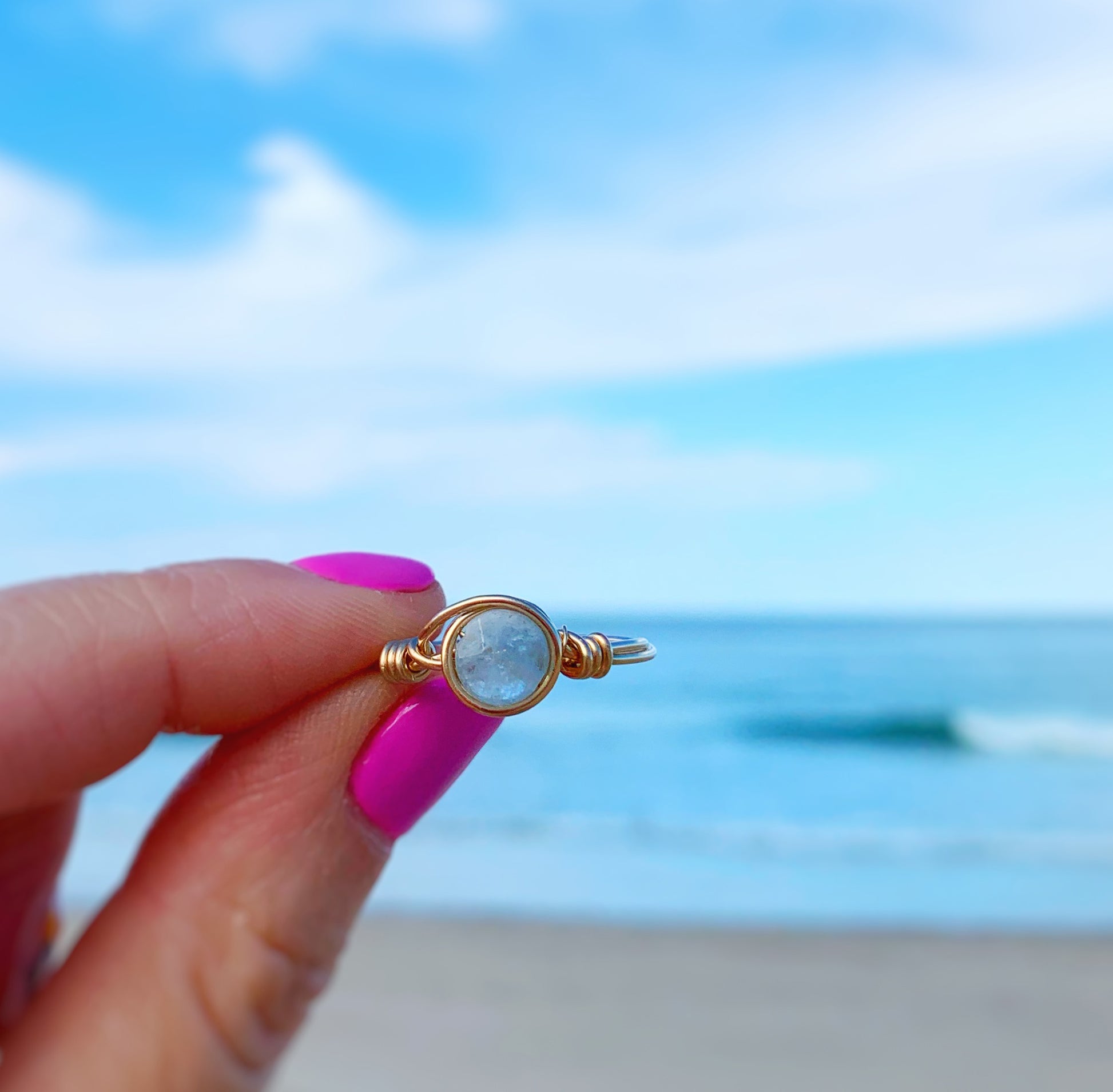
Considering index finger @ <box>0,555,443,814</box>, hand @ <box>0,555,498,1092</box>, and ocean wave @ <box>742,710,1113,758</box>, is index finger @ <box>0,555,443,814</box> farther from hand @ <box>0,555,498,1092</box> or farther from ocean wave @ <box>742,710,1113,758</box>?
ocean wave @ <box>742,710,1113,758</box>

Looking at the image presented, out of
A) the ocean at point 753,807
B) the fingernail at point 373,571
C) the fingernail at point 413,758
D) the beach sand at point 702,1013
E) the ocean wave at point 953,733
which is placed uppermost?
the fingernail at point 373,571

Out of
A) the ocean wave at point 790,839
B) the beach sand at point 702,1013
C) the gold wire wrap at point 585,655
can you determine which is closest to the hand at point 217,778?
the gold wire wrap at point 585,655

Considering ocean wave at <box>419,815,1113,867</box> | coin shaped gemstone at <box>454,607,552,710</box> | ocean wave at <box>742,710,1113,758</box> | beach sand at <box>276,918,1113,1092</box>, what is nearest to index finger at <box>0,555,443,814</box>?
coin shaped gemstone at <box>454,607,552,710</box>

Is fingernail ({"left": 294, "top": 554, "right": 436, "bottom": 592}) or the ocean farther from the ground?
fingernail ({"left": 294, "top": 554, "right": 436, "bottom": 592})

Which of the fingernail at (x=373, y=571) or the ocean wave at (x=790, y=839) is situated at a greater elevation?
the fingernail at (x=373, y=571)

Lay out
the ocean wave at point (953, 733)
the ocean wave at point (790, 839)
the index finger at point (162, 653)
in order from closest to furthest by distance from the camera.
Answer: the index finger at point (162, 653) < the ocean wave at point (790, 839) < the ocean wave at point (953, 733)

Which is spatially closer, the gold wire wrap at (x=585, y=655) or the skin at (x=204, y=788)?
the skin at (x=204, y=788)

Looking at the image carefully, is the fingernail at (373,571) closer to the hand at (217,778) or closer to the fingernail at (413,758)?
the hand at (217,778)

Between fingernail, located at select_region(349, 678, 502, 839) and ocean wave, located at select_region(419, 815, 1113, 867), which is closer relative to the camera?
fingernail, located at select_region(349, 678, 502, 839)

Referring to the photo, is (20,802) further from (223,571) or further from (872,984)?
(872,984)
